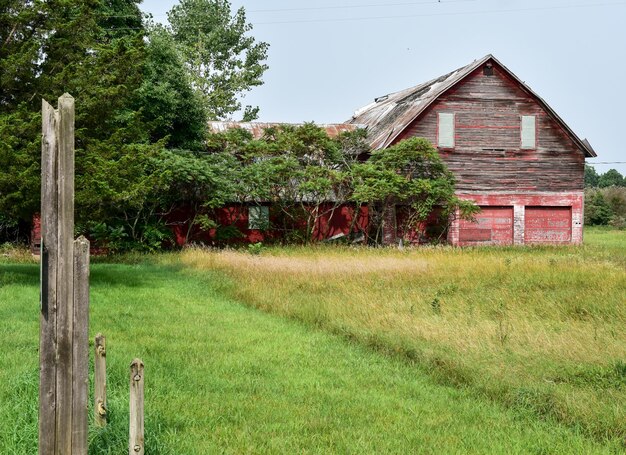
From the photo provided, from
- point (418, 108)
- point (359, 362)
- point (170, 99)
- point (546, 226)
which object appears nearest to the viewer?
point (359, 362)

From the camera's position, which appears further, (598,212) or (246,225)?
(598,212)

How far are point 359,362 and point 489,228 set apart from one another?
79.7 ft

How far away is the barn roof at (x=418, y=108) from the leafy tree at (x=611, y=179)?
10428 cm

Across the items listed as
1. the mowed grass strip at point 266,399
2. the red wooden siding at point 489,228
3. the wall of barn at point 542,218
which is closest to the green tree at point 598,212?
the wall of barn at point 542,218

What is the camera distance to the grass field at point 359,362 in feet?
19.6

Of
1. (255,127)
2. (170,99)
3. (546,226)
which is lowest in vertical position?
(546,226)

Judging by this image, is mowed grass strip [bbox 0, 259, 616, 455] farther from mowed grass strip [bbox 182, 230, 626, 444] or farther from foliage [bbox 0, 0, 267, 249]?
foliage [bbox 0, 0, 267, 249]

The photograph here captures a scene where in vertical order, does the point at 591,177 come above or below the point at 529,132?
above

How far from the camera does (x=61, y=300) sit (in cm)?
383

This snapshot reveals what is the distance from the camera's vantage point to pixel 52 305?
3830 mm

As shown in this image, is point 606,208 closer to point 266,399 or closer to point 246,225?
point 246,225

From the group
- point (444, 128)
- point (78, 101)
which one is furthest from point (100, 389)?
point (444, 128)

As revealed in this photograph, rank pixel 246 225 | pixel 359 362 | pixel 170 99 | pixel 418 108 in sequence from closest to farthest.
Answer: pixel 359 362 < pixel 170 99 < pixel 246 225 < pixel 418 108

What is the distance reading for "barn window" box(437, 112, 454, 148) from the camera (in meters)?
31.9
